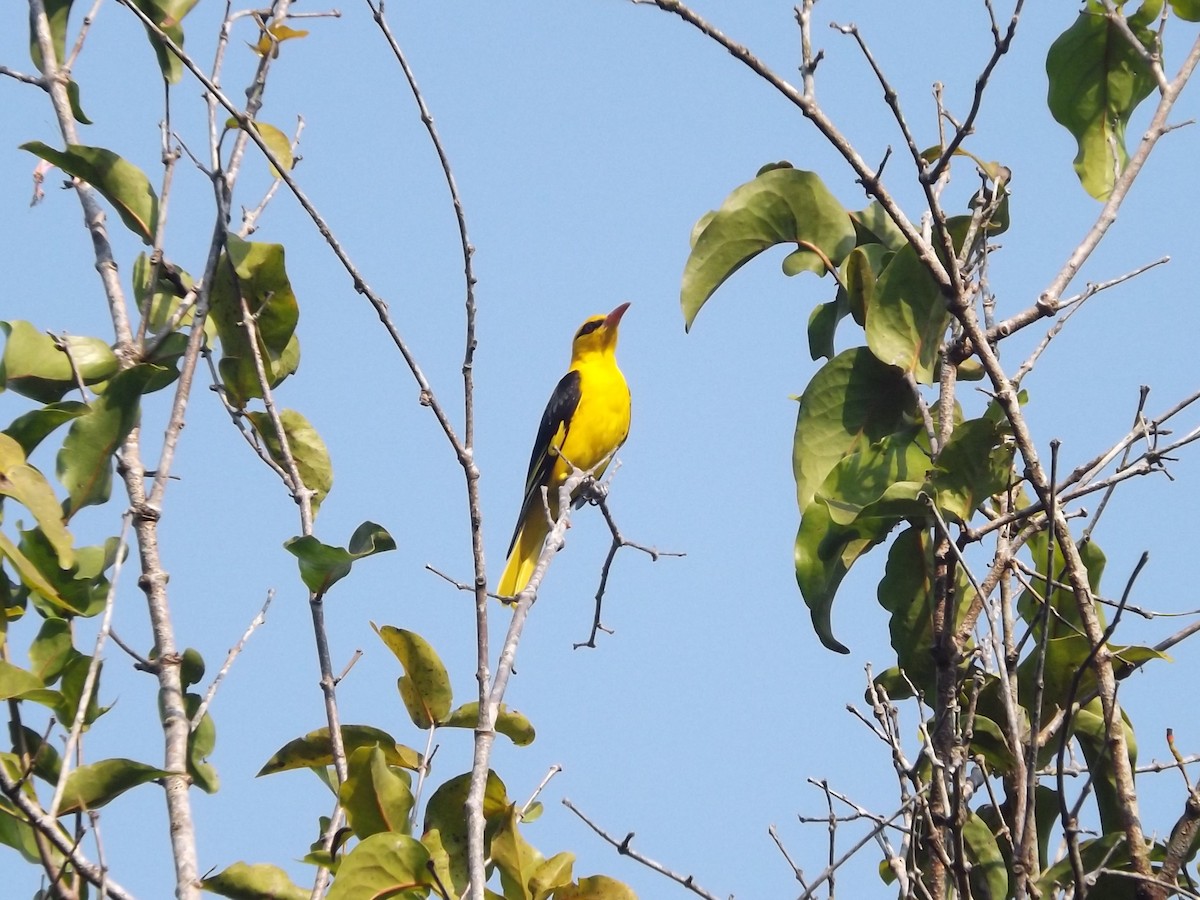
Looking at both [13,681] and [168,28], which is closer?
[13,681]

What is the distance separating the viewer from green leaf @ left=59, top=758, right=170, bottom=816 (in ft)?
7.23

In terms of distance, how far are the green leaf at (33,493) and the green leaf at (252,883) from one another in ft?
1.87

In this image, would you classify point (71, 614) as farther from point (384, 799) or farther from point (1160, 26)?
point (1160, 26)

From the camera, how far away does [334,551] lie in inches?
95.2

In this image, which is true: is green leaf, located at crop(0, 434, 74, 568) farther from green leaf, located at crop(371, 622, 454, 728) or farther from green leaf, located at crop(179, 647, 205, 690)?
green leaf, located at crop(371, 622, 454, 728)

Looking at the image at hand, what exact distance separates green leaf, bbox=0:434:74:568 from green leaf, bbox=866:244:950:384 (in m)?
1.40

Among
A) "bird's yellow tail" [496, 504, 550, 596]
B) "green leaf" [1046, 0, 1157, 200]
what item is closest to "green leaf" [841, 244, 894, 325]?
"green leaf" [1046, 0, 1157, 200]

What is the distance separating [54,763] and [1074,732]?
69.1 inches

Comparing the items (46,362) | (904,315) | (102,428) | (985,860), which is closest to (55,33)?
(46,362)

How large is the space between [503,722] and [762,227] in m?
1.08

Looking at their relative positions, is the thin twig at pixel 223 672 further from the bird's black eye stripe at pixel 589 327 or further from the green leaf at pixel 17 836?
the bird's black eye stripe at pixel 589 327

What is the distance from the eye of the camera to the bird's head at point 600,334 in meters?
8.91

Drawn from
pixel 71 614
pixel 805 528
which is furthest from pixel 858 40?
pixel 71 614

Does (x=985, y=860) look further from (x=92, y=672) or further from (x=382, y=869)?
(x=92, y=672)
